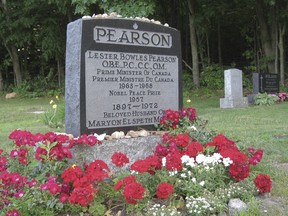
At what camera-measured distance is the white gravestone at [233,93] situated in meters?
16.5

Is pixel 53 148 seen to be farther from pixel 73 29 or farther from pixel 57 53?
pixel 57 53

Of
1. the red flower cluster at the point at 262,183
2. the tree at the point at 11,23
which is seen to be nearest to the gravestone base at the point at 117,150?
the red flower cluster at the point at 262,183

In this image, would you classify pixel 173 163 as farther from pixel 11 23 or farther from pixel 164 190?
pixel 11 23

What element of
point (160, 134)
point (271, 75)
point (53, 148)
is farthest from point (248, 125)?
point (271, 75)

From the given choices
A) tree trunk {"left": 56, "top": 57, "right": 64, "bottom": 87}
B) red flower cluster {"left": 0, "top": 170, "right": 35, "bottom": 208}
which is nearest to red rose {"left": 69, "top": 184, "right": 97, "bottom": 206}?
red flower cluster {"left": 0, "top": 170, "right": 35, "bottom": 208}

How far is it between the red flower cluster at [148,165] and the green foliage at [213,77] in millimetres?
19469

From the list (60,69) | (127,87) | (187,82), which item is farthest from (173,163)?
(60,69)

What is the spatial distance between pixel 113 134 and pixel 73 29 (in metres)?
1.36

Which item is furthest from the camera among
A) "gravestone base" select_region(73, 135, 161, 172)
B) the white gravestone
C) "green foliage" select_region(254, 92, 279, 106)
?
"green foliage" select_region(254, 92, 279, 106)

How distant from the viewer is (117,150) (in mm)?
5121

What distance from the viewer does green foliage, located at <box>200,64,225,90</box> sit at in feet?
78.3

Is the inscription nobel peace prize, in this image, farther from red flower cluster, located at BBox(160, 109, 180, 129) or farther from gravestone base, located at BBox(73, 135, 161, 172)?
gravestone base, located at BBox(73, 135, 161, 172)

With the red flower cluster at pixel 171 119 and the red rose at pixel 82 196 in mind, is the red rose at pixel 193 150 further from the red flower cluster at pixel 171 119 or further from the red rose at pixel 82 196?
the red rose at pixel 82 196

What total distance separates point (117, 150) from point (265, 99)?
1306 centimetres
